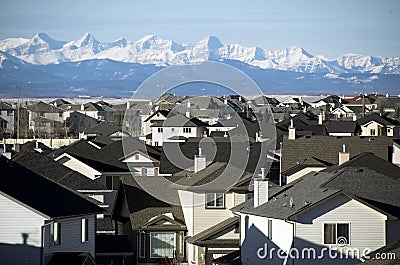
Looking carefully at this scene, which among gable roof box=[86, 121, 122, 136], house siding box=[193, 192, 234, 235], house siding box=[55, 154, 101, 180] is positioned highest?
house siding box=[193, 192, 234, 235]

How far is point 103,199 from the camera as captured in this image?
51.6 metres

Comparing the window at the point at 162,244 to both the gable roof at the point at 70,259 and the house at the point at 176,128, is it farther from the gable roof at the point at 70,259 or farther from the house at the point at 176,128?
the house at the point at 176,128

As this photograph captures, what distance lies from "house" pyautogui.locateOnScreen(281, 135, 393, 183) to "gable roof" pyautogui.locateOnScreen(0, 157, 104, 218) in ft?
75.1

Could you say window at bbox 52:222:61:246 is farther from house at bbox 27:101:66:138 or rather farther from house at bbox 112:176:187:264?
house at bbox 27:101:66:138

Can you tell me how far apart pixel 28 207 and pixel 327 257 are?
8981 millimetres

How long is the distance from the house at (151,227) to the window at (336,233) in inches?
419

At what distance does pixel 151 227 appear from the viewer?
1736 inches

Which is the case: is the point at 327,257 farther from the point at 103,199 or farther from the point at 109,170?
the point at 109,170

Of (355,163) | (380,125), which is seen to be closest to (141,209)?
(355,163)

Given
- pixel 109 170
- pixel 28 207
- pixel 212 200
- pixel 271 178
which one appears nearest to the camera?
pixel 28 207

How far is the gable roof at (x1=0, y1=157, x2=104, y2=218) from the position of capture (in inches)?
1249

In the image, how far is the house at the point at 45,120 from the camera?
459 ft

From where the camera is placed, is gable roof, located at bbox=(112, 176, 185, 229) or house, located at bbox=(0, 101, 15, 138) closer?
gable roof, located at bbox=(112, 176, 185, 229)

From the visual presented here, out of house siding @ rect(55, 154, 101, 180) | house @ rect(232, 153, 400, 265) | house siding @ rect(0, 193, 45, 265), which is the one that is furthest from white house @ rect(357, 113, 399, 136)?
house siding @ rect(0, 193, 45, 265)
